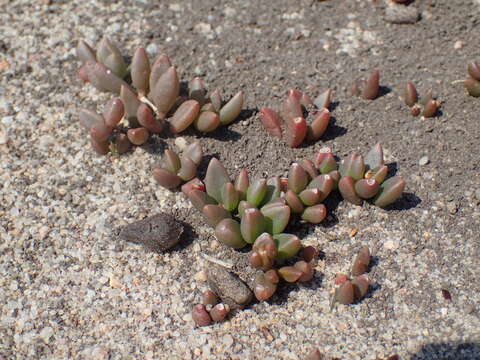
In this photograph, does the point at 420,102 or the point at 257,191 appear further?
the point at 420,102

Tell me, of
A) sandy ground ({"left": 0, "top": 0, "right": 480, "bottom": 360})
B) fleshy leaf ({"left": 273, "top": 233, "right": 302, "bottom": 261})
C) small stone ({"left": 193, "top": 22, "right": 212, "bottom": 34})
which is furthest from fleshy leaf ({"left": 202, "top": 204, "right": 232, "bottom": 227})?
small stone ({"left": 193, "top": 22, "right": 212, "bottom": 34})

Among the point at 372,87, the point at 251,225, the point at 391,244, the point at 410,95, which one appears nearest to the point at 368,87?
the point at 372,87

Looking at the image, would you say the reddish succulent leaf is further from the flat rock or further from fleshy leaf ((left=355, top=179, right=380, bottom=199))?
the flat rock

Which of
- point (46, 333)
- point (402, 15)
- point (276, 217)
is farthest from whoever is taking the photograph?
point (402, 15)

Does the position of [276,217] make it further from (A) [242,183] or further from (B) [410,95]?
(B) [410,95]

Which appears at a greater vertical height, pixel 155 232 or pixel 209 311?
pixel 155 232
